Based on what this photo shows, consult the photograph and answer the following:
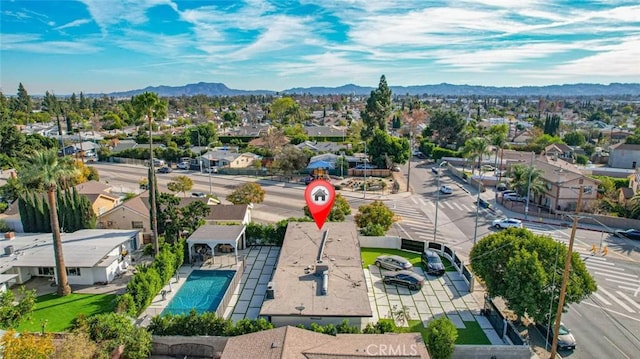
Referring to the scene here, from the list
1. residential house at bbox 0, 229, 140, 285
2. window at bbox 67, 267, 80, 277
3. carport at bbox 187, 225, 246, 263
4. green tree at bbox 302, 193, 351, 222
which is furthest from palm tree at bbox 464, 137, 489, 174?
window at bbox 67, 267, 80, 277

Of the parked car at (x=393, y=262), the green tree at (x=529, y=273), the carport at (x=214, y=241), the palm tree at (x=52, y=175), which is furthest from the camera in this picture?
the carport at (x=214, y=241)

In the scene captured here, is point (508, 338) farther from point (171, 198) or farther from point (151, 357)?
point (171, 198)

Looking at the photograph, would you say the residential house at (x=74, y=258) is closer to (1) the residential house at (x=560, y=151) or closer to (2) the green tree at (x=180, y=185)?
(2) the green tree at (x=180, y=185)

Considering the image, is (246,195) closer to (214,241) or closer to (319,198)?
(214,241)

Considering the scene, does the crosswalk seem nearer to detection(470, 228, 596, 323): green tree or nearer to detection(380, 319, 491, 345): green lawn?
detection(470, 228, 596, 323): green tree

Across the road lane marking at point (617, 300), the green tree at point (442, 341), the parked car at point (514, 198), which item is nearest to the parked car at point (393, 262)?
the green tree at point (442, 341)

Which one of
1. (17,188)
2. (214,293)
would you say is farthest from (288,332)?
(17,188)
